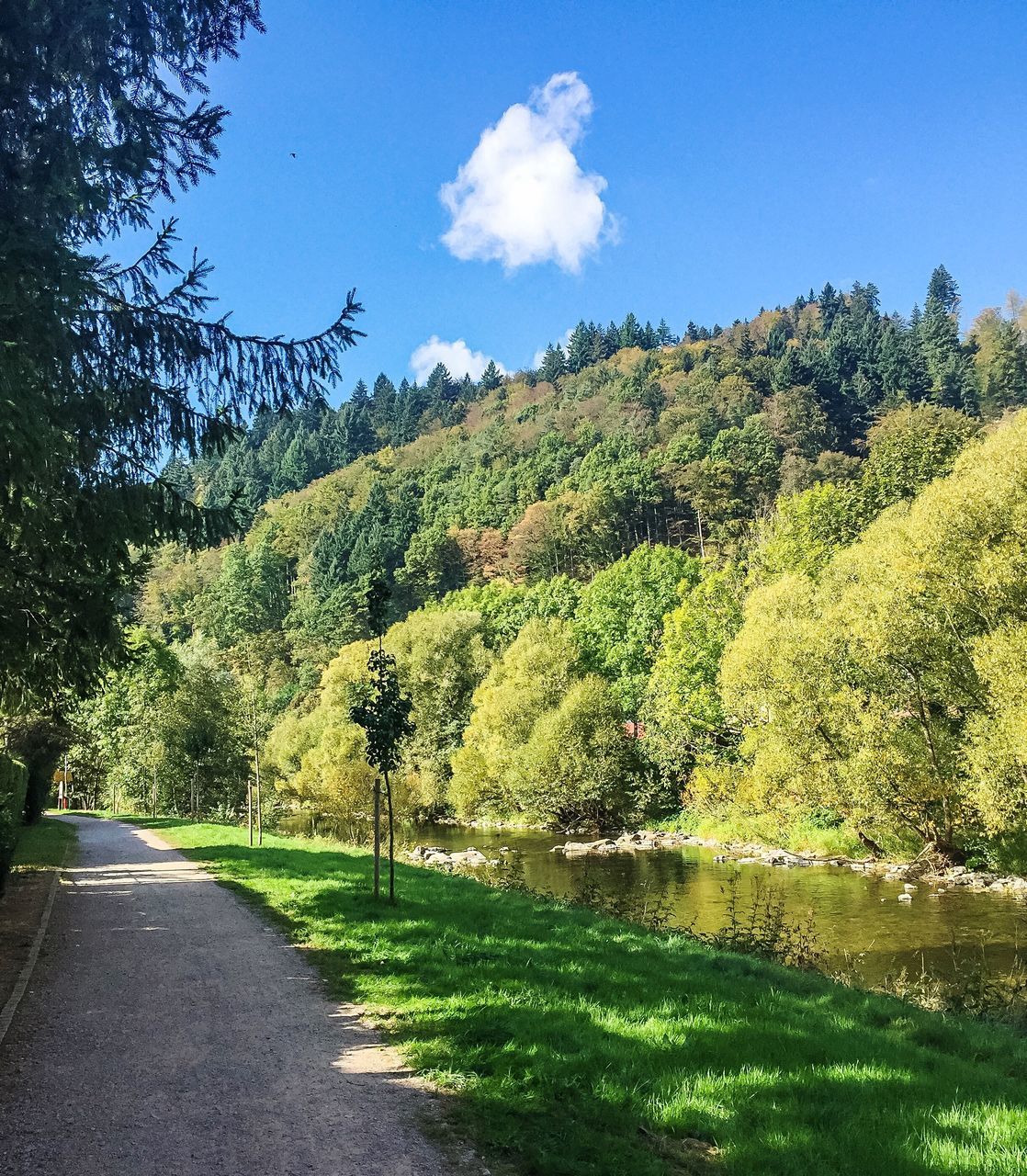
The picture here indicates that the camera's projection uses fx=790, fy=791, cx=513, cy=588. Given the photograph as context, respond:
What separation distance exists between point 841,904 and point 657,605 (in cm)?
3583

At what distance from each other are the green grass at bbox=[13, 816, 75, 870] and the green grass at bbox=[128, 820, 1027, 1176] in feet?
32.4

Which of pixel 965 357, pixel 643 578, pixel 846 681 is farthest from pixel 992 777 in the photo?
pixel 965 357

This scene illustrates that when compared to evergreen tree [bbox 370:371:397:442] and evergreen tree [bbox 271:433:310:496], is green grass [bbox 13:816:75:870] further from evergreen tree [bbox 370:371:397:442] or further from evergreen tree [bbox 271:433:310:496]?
evergreen tree [bbox 370:371:397:442]

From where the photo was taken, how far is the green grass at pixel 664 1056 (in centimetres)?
482

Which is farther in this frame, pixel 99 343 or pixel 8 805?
pixel 8 805

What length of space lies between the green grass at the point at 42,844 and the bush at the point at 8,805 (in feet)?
2.55

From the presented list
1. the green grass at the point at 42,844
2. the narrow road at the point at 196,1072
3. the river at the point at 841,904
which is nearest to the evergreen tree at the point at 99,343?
the narrow road at the point at 196,1072

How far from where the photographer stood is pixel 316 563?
328 feet

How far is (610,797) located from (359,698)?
1169 inches

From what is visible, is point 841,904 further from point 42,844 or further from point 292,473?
point 292,473

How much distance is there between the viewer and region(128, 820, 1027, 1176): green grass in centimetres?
482

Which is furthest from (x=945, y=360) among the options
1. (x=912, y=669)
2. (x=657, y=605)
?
(x=912, y=669)

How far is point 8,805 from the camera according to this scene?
1591 cm

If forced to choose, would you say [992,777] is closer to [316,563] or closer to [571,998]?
[571,998]
